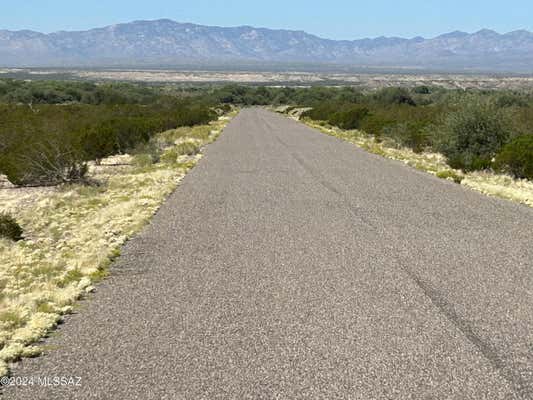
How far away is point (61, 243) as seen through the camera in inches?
457

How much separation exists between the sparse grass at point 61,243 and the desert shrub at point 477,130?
13.0 meters

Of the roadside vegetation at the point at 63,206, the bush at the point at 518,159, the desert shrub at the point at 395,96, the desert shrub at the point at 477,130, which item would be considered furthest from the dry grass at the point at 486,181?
the desert shrub at the point at 395,96

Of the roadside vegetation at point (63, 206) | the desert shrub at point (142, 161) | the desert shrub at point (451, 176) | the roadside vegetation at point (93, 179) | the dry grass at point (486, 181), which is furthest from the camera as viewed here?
the desert shrub at point (142, 161)

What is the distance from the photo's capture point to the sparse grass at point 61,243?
277 inches

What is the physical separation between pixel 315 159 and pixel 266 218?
1376 cm

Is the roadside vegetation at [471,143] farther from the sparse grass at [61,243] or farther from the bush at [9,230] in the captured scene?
the bush at [9,230]

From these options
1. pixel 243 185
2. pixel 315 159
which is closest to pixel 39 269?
pixel 243 185

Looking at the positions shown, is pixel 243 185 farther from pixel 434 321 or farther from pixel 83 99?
pixel 83 99

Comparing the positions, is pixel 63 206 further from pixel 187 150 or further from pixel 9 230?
pixel 187 150

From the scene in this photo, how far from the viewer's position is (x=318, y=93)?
127062mm

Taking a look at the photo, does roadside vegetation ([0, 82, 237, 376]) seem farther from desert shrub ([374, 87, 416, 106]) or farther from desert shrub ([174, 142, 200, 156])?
desert shrub ([374, 87, 416, 106])

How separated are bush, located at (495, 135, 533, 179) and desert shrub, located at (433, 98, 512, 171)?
4.44 meters

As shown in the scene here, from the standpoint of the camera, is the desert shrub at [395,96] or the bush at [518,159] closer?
the bush at [518,159]

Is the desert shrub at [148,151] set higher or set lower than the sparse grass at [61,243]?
lower
